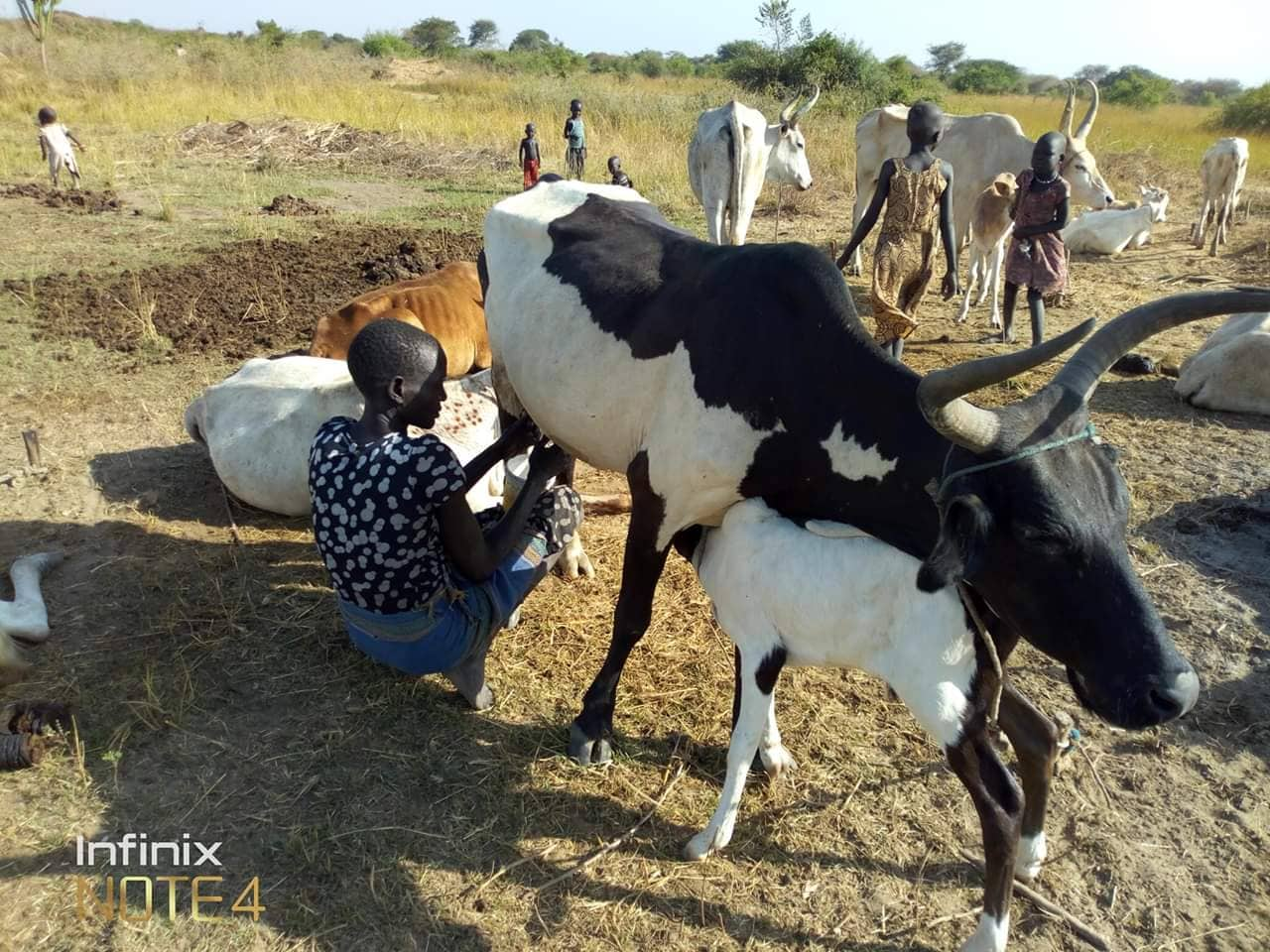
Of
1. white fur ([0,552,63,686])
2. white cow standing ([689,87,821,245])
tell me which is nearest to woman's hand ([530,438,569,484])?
white fur ([0,552,63,686])

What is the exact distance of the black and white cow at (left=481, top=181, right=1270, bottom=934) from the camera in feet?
7.54

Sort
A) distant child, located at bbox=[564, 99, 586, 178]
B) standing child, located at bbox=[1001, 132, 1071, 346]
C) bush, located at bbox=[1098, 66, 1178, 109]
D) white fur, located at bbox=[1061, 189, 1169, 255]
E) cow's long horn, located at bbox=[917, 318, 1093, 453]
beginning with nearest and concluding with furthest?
cow's long horn, located at bbox=[917, 318, 1093, 453] < standing child, located at bbox=[1001, 132, 1071, 346] < white fur, located at bbox=[1061, 189, 1169, 255] < distant child, located at bbox=[564, 99, 586, 178] < bush, located at bbox=[1098, 66, 1178, 109]

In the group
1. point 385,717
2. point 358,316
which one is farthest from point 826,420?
point 358,316

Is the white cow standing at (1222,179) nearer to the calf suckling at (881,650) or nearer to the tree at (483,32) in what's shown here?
the calf suckling at (881,650)

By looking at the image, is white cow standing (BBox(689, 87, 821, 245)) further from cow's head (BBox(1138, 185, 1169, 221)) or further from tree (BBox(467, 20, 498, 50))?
tree (BBox(467, 20, 498, 50))

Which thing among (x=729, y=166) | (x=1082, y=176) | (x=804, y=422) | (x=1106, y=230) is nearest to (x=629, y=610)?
(x=804, y=422)

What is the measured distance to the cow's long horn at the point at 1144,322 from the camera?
2213mm

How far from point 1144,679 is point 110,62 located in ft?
111

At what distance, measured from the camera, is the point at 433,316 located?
5.95 meters

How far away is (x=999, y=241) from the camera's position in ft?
29.2

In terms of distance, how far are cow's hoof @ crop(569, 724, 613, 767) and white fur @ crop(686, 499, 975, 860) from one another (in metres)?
0.54

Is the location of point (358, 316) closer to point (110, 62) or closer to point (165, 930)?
point (165, 930)

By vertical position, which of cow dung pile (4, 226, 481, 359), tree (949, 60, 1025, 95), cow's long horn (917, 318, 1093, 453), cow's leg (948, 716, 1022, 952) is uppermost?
tree (949, 60, 1025, 95)

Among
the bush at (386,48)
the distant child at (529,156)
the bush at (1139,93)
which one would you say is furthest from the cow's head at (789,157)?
the bush at (386,48)
